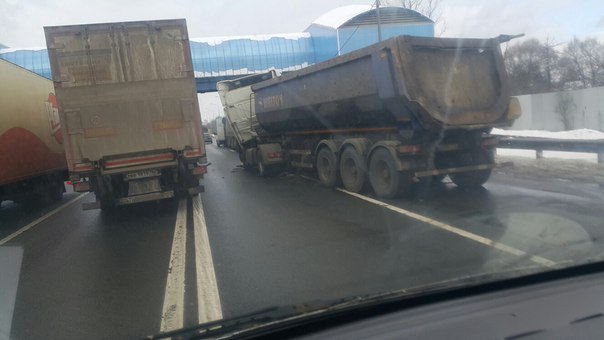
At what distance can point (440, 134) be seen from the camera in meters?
9.29

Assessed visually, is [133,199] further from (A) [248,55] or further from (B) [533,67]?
(B) [533,67]

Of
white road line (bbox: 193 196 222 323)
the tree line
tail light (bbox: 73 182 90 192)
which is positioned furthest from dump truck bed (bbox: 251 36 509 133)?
the tree line

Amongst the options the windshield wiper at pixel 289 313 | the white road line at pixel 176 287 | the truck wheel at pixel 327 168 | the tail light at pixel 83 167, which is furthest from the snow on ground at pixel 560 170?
the tail light at pixel 83 167

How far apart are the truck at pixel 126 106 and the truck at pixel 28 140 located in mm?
A: 2687

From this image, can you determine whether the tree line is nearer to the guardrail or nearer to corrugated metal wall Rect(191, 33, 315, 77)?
corrugated metal wall Rect(191, 33, 315, 77)

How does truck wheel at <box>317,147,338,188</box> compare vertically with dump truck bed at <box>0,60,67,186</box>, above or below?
below

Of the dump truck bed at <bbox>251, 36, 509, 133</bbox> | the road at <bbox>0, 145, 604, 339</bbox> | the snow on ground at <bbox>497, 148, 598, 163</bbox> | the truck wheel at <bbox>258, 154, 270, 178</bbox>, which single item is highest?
the dump truck bed at <bbox>251, 36, 509, 133</bbox>

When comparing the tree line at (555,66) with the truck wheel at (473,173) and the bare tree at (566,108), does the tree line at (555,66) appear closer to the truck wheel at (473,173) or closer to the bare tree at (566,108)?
the bare tree at (566,108)

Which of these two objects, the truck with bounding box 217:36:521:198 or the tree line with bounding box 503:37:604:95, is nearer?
the truck with bounding box 217:36:521:198

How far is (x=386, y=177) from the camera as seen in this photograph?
388 inches

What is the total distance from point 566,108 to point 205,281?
23.9m

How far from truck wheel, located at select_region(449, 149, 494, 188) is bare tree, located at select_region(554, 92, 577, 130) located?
1665cm

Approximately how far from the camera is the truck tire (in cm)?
939

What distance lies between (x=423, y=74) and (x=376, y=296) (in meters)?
6.81
